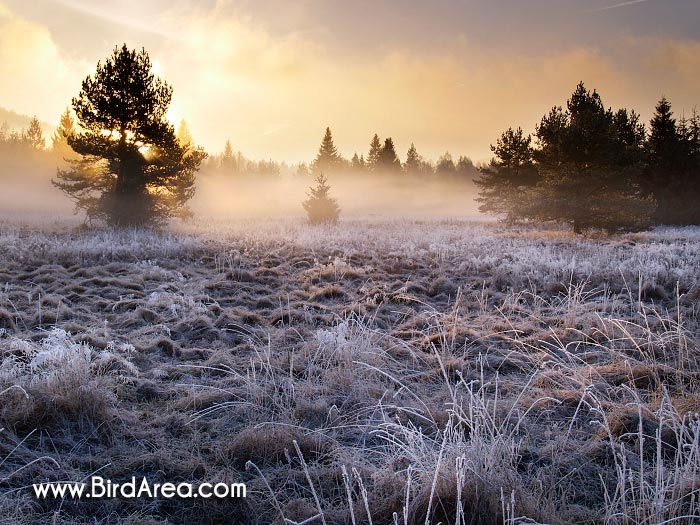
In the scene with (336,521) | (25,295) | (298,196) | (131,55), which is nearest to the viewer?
(336,521)

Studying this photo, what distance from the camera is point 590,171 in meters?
18.7

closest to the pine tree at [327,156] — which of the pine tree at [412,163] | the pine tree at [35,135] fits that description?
the pine tree at [412,163]

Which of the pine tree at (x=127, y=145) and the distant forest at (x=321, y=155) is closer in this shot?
the pine tree at (x=127, y=145)

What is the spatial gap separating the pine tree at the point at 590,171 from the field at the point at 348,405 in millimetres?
10826

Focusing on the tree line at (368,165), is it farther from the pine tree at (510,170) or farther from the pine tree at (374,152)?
the pine tree at (510,170)

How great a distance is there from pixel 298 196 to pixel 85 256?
47824 millimetres

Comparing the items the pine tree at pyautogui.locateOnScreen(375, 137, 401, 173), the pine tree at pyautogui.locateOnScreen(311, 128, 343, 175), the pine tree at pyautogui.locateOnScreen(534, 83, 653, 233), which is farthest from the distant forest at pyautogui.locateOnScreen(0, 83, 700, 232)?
the pine tree at pyautogui.locateOnScreen(375, 137, 401, 173)

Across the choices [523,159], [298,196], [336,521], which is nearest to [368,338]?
[336,521]

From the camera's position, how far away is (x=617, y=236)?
19.0 metres

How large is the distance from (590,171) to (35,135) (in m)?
72.1

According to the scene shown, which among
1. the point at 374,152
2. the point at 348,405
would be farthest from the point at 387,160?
the point at 348,405

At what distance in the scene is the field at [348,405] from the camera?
241cm

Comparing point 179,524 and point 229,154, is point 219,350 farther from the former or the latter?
point 229,154

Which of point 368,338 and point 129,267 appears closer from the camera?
point 368,338
